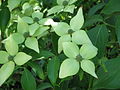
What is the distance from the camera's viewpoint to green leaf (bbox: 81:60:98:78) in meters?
0.78

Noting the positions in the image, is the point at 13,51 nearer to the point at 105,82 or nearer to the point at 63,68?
the point at 63,68

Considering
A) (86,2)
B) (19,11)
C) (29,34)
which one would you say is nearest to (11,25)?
(19,11)

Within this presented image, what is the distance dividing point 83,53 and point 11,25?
1.31 feet

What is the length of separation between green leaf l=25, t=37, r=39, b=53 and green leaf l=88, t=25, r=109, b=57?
0.51 feet

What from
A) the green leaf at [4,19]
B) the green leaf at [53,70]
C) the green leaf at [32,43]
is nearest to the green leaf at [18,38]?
the green leaf at [32,43]

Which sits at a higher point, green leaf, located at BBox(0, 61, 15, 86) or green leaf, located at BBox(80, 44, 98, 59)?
green leaf, located at BBox(80, 44, 98, 59)

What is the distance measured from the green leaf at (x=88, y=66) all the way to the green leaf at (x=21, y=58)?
0.13 m

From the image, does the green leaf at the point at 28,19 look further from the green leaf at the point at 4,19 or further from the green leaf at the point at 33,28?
the green leaf at the point at 4,19

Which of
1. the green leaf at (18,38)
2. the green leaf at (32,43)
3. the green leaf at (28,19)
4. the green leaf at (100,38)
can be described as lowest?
the green leaf at (100,38)

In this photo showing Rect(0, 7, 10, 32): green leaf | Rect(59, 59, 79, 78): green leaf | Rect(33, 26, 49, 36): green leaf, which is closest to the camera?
Rect(59, 59, 79, 78): green leaf

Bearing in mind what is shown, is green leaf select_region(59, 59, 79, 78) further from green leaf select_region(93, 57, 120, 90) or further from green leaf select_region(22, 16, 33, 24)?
green leaf select_region(22, 16, 33, 24)

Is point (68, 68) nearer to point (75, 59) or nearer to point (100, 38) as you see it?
point (75, 59)

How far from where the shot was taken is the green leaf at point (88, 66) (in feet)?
2.58

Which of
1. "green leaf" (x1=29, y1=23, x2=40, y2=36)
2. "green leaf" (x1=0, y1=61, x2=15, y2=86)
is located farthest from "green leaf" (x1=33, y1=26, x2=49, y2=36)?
"green leaf" (x1=0, y1=61, x2=15, y2=86)
